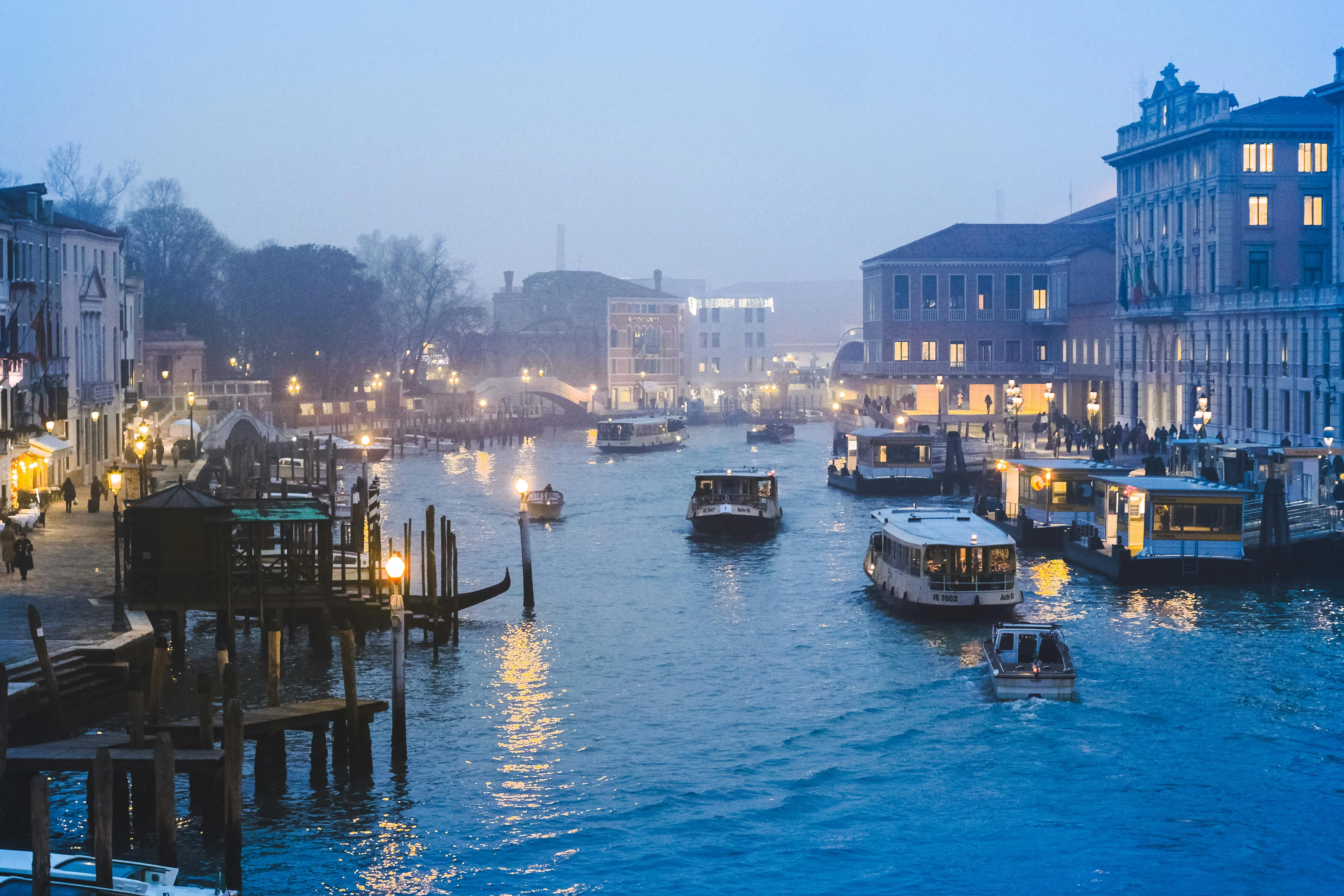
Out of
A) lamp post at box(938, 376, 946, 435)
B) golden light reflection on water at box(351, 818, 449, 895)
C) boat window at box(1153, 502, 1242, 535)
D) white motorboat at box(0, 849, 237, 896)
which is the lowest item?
golden light reflection on water at box(351, 818, 449, 895)

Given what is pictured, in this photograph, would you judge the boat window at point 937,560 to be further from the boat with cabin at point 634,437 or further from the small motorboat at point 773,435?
the small motorboat at point 773,435

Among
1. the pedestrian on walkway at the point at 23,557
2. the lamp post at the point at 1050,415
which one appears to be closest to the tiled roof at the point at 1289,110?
the lamp post at the point at 1050,415

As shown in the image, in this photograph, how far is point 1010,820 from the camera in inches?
961

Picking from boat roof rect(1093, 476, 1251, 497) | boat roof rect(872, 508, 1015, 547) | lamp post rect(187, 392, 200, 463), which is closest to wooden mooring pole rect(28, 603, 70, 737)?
boat roof rect(872, 508, 1015, 547)

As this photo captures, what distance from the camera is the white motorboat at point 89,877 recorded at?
1808 cm

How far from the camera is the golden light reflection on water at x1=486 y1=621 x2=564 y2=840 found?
2503 cm

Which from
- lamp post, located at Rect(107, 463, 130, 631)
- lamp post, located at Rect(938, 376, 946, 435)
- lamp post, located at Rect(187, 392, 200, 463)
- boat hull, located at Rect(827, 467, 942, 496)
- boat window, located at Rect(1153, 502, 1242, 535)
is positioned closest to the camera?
lamp post, located at Rect(107, 463, 130, 631)

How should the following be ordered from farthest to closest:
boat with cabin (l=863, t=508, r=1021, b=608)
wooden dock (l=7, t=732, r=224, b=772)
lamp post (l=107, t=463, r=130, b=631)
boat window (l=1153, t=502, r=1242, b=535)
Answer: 1. boat window (l=1153, t=502, r=1242, b=535)
2. boat with cabin (l=863, t=508, r=1021, b=608)
3. lamp post (l=107, t=463, r=130, b=631)
4. wooden dock (l=7, t=732, r=224, b=772)

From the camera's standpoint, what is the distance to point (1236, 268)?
72000 millimetres

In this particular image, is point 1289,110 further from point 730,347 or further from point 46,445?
point 730,347

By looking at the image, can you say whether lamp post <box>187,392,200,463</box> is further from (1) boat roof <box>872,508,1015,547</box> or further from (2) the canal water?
(1) boat roof <box>872,508,1015,547</box>

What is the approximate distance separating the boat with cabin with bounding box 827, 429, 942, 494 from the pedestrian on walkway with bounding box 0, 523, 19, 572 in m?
39.1

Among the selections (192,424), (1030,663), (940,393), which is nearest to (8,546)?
(1030,663)

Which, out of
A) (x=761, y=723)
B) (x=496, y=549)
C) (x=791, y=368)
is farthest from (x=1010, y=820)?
(x=791, y=368)
